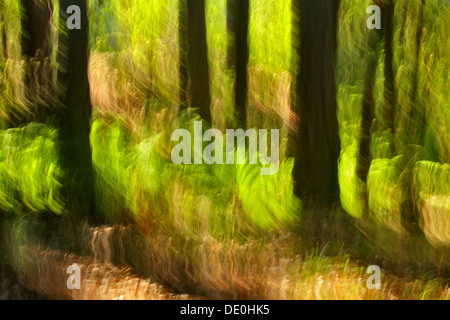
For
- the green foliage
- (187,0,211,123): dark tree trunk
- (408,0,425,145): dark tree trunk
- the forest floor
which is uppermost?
(187,0,211,123): dark tree trunk

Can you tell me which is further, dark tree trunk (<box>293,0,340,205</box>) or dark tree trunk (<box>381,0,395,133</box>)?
dark tree trunk (<box>293,0,340,205</box>)

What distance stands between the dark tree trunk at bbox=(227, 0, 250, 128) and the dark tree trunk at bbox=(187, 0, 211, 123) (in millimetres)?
137

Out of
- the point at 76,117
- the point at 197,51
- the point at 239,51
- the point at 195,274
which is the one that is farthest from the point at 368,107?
the point at 76,117

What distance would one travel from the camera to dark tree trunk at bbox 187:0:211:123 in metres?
2.11

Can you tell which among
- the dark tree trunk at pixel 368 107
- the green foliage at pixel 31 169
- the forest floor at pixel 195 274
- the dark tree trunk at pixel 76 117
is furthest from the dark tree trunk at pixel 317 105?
the green foliage at pixel 31 169

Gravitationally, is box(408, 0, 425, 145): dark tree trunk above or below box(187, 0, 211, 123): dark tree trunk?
below

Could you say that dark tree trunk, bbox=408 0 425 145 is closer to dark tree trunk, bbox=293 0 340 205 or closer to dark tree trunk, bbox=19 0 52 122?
dark tree trunk, bbox=293 0 340 205

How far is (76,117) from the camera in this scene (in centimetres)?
218

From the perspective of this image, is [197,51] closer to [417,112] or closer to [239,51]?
[239,51]

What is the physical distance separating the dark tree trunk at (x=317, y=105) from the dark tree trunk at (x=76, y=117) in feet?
3.77

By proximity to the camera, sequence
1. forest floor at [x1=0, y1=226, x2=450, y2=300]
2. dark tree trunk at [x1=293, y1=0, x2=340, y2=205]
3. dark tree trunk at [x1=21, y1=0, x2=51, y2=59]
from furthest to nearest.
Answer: dark tree trunk at [x1=21, y1=0, x2=51, y2=59] → dark tree trunk at [x1=293, y1=0, x2=340, y2=205] → forest floor at [x1=0, y1=226, x2=450, y2=300]

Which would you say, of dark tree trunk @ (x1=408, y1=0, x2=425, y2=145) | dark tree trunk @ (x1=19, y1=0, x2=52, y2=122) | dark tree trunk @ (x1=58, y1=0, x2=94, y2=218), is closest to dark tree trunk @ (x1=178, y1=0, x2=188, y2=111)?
dark tree trunk @ (x1=58, y1=0, x2=94, y2=218)

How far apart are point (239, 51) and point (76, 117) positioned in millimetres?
967

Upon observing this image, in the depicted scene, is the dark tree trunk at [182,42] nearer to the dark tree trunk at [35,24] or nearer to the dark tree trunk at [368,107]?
the dark tree trunk at [35,24]
